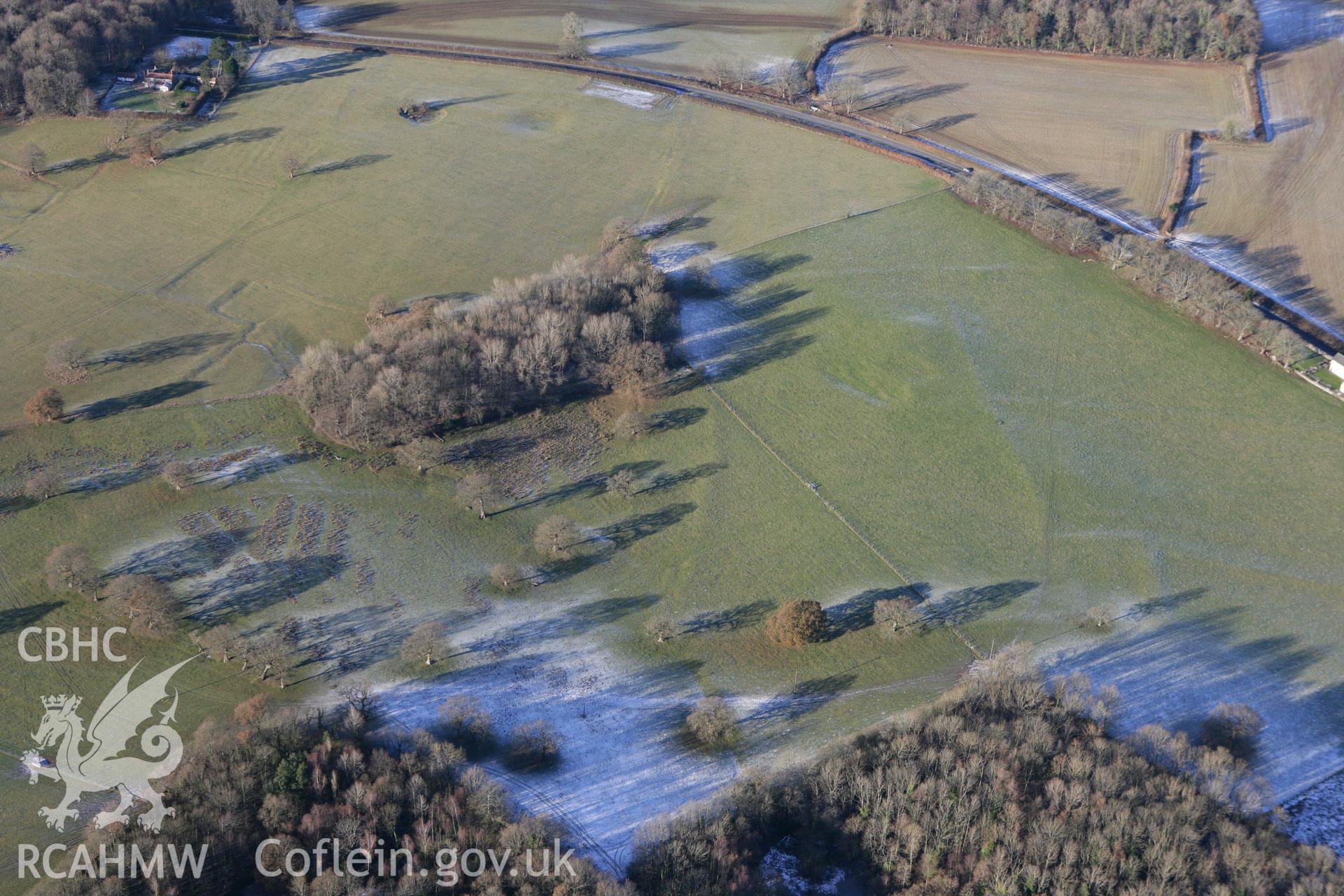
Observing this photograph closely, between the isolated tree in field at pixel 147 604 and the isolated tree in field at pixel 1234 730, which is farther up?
the isolated tree in field at pixel 147 604

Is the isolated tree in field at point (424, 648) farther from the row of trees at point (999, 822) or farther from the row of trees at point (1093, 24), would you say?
the row of trees at point (1093, 24)

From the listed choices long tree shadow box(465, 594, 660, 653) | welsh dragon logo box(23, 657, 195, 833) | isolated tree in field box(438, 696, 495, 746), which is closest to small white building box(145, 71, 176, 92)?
welsh dragon logo box(23, 657, 195, 833)

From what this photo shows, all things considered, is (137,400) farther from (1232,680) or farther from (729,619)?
(1232,680)

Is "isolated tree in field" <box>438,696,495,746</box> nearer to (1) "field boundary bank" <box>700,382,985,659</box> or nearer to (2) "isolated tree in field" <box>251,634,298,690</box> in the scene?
(2) "isolated tree in field" <box>251,634,298,690</box>

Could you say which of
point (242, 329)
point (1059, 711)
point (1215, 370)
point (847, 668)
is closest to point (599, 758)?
point (847, 668)

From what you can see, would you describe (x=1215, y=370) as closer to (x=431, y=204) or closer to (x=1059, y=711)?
(x=1059, y=711)

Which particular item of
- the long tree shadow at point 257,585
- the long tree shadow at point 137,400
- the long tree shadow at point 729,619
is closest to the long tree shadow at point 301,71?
the long tree shadow at point 137,400

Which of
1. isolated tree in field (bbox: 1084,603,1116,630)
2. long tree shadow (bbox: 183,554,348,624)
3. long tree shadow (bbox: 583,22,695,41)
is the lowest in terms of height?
isolated tree in field (bbox: 1084,603,1116,630)
